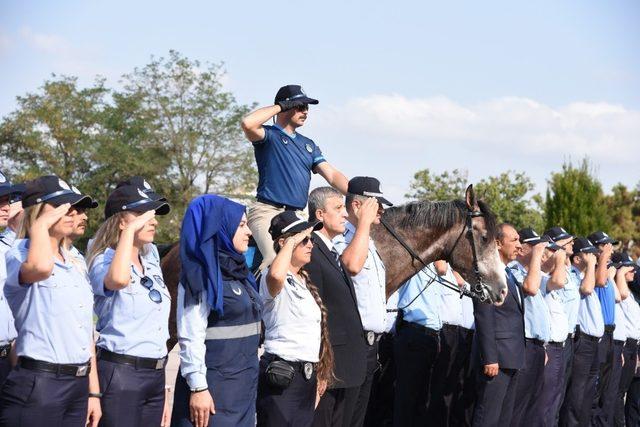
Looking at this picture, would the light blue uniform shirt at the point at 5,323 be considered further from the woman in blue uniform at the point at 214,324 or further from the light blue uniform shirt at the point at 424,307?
the light blue uniform shirt at the point at 424,307

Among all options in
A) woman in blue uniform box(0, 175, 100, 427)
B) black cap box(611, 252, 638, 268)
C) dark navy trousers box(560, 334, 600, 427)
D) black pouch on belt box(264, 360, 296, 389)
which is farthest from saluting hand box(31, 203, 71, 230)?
black cap box(611, 252, 638, 268)

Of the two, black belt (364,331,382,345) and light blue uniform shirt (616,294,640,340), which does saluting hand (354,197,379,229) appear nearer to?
black belt (364,331,382,345)

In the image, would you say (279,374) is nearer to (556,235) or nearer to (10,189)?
(10,189)

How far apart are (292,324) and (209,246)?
3.08ft

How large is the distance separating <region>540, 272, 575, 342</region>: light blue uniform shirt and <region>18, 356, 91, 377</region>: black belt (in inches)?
236

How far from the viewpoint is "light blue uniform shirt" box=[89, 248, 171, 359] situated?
5297 mm

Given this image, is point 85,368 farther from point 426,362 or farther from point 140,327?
point 426,362

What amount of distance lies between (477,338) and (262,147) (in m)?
2.97

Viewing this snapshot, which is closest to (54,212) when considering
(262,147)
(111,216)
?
(111,216)

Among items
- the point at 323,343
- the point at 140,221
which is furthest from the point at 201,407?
the point at 323,343

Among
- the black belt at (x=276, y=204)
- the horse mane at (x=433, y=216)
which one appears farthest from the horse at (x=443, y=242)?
the black belt at (x=276, y=204)

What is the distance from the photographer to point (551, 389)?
9.73 meters

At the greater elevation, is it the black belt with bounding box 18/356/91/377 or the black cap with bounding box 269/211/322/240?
the black cap with bounding box 269/211/322/240

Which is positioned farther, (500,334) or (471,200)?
(500,334)
